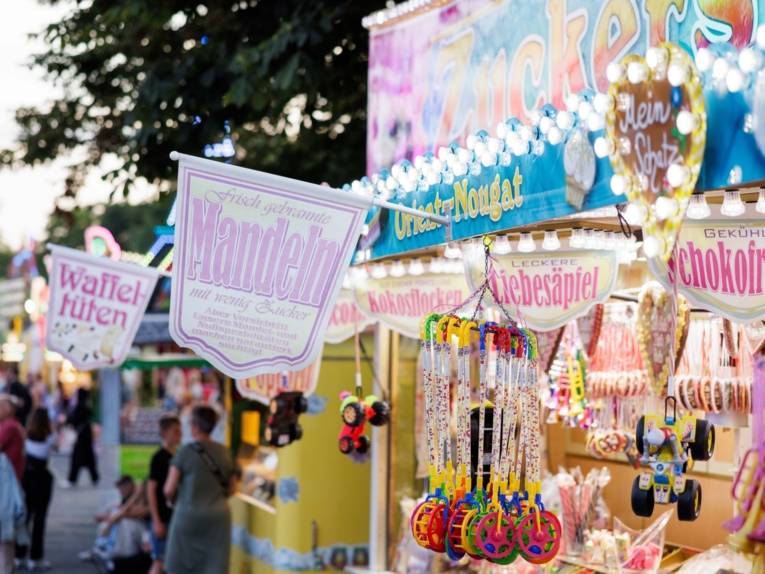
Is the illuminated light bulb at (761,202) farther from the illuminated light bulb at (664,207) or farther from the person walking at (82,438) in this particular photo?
the person walking at (82,438)

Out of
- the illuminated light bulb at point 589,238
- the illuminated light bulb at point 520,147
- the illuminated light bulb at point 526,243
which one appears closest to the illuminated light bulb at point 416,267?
the illuminated light bulb at point 526,243

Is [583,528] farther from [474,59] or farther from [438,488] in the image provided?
[474,59]

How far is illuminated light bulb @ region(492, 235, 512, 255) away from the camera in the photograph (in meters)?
5.86

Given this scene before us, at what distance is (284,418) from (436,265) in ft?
6.67

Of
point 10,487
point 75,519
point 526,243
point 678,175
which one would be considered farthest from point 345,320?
point 75,519

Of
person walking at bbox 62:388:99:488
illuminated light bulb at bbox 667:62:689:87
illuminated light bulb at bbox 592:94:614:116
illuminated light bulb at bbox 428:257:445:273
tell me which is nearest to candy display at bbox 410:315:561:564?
illuminated light bulb at bbox 592:94:614:116

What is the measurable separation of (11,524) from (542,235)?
248 inches

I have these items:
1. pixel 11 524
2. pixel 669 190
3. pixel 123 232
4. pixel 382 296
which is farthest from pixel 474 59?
pixel 123 232

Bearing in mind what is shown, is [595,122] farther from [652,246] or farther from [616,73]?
[652,246]

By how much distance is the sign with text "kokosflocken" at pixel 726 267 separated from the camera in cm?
447

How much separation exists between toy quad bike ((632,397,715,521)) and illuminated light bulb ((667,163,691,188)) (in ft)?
4.02

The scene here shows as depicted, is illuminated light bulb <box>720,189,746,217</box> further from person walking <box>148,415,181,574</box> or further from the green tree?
person walking <box>148,415,181,574</box>

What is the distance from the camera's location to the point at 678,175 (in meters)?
3.56

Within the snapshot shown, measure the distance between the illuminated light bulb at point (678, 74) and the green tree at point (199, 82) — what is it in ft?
21.8
